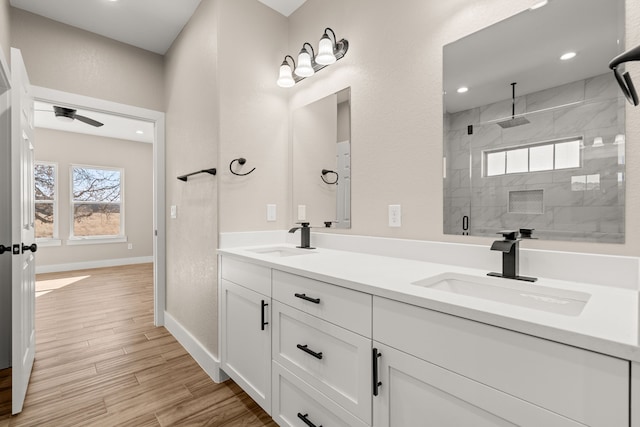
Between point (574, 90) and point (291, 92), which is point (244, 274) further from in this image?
point (574, 90)

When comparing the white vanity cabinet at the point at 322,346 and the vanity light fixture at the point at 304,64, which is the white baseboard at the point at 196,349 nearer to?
the white vanity cabinet at the point at 322,346

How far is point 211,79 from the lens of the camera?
2092 millimetres

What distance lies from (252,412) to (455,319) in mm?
1431

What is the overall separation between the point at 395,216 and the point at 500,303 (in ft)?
2.91

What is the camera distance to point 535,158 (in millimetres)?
1184

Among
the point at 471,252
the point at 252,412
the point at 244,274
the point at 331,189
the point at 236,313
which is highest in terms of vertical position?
the point at 331,189

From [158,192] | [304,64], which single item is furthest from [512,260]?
[158,192]

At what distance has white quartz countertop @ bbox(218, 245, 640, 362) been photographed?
59 cm

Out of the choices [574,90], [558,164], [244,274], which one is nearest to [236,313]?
[244,274]

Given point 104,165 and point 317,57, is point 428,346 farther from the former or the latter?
point 104,165

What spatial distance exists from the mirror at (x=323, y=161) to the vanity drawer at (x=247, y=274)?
0.62 metres

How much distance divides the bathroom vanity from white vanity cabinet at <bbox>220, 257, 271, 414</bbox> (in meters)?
0.01

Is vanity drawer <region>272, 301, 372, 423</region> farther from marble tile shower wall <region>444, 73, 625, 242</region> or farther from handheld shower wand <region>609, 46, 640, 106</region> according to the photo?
handheld shower wand <region>609, 46, 640, 106</region>

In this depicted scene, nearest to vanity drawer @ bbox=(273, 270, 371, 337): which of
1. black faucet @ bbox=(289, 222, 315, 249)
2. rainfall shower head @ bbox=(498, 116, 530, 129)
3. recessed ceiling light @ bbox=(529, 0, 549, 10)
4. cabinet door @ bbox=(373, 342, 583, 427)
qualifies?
cabinet door @ bbox=(373, 342, 583, 427)
